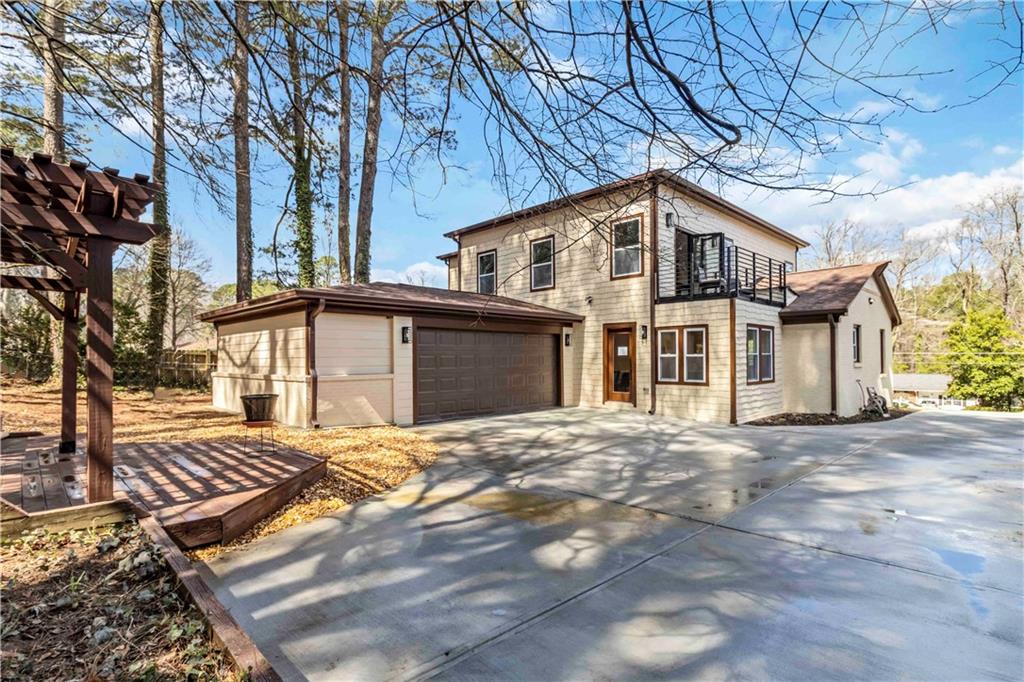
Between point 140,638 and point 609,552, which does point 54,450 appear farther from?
point 609,552

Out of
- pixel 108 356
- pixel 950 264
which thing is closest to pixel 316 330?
pixel 108 356

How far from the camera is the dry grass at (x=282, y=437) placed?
4.70 meters

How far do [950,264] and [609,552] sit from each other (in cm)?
3116

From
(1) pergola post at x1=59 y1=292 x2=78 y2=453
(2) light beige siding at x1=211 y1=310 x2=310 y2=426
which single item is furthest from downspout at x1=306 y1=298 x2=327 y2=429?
(1) pergola post at x1=59 y1=292 x2=78 y2=453

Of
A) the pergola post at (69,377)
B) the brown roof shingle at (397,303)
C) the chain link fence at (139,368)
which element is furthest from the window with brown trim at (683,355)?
the chain link fence at (139,368)

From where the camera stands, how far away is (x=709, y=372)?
10.7 meters

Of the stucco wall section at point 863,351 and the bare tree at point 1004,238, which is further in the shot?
the bare tree at point 1004,238

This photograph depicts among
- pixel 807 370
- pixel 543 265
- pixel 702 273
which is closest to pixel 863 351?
pixel 807 370

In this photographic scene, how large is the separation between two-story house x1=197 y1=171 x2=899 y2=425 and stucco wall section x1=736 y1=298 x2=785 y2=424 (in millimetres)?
50

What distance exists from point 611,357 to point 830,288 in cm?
612

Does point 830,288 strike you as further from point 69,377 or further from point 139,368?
point 139,368

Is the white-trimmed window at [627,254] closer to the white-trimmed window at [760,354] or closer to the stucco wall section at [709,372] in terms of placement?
the stucco wall section at [709,372]

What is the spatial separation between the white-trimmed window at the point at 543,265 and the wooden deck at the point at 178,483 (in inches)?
364

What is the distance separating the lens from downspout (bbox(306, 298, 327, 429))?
8641 millimetres
